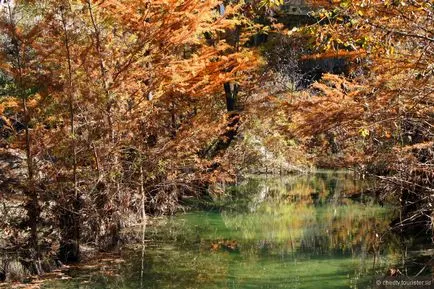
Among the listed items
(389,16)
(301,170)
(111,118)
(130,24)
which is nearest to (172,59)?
(130,24)

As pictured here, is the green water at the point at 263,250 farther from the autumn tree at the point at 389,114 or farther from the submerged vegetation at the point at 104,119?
the autumn tree at the point at 389,114

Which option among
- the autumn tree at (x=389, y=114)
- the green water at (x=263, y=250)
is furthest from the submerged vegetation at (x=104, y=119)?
the green water at (x=263, y=250)

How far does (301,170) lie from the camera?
23.3 metres

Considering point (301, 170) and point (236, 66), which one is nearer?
point (236, 66)

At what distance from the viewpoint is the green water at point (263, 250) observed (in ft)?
22.9

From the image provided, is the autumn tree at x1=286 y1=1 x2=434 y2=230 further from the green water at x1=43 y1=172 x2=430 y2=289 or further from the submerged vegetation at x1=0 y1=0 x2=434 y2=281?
the green water at x1=43 y1=172 x2=430 y2=289

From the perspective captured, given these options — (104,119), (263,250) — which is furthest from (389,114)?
(104,119)

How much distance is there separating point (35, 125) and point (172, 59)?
10.6ft

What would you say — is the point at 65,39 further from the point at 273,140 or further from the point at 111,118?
the point at 273,140

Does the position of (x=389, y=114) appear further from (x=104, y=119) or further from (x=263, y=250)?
(x=104, y=119)

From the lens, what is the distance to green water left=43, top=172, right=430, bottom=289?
6.98m

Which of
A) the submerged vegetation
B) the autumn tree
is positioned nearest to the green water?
the submerged vegetation

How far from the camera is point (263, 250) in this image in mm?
8805

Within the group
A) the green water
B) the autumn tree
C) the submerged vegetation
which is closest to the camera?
the autumn tree
